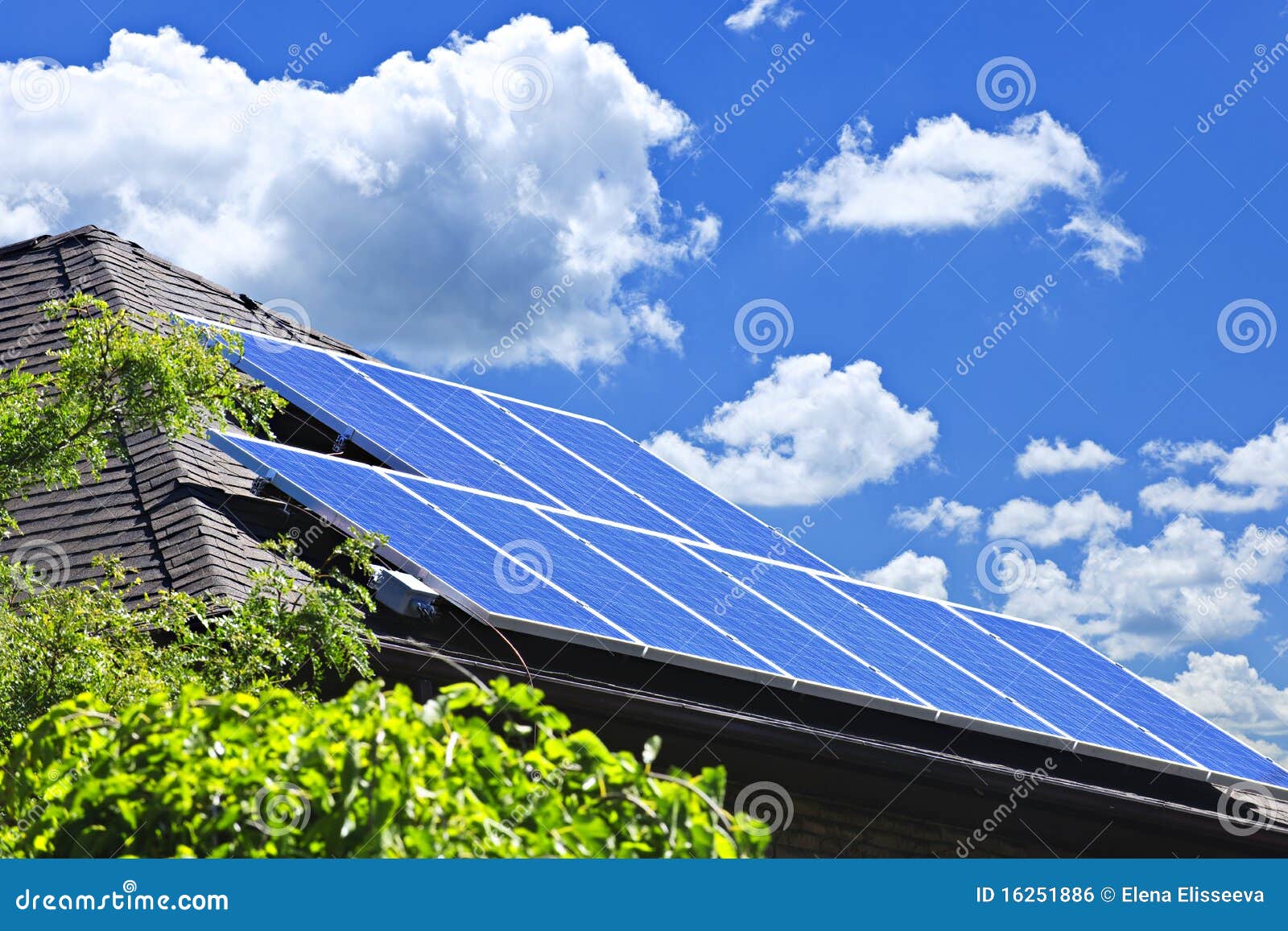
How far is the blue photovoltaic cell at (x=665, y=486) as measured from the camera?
15.9 meters

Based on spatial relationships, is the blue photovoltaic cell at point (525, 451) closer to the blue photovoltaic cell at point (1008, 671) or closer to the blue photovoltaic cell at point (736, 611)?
the blue photovoltaic cell at point (736, 611)

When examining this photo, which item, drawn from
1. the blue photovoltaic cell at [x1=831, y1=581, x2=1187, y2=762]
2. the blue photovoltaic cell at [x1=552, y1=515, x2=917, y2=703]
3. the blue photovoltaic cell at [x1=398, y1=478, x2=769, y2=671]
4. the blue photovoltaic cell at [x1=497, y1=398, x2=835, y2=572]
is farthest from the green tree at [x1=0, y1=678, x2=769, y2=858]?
the blue photovoltaic cell at [x1=497, y1=398, x2=835, y2=572]

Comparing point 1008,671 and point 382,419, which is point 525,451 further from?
point 1008,671

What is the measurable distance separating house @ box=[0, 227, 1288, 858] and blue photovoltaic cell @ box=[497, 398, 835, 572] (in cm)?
400

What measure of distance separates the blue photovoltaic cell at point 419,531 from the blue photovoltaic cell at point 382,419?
1.36 m

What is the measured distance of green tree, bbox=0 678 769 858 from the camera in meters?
3.68

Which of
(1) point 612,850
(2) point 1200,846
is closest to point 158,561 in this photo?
(1) point 612,850

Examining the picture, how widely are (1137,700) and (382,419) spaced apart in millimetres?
9350

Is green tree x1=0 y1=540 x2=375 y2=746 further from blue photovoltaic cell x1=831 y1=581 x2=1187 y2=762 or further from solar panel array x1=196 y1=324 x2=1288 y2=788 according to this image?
blue photovoltaic cell x1=831 y1=581 x2=1187 y2=762

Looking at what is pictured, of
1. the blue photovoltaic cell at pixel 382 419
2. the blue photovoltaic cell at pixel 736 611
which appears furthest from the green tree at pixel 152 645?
the blue photovoltaic cell at pixel 382 419

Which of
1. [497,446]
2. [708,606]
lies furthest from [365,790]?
[497,446]

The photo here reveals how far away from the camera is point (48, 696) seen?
6391 millimetres

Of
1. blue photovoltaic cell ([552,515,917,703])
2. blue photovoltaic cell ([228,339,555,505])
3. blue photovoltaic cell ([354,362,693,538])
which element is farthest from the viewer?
blue photovoltaic cell ([354,362,693,538])
